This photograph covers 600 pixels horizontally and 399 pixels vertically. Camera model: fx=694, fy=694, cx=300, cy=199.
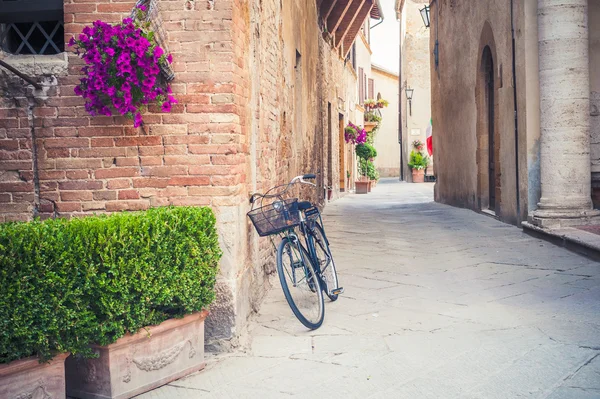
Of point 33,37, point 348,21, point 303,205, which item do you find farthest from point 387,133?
point 33,37

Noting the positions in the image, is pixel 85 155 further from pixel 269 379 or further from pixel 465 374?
pixel 465 374

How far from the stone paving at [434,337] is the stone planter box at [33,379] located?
1.59 feet

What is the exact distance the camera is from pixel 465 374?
3.45m

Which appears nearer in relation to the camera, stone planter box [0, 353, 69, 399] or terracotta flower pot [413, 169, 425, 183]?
stone planter box [0, 353, 69, 399]

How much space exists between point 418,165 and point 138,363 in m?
27.1

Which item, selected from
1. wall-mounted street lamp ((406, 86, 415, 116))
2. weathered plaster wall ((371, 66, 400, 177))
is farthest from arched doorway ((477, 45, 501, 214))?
weathered plaster wall ((371, 66, 400, 177))

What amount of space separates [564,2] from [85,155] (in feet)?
21.2

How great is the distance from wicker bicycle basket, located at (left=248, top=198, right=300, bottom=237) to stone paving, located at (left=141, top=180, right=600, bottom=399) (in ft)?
2.15

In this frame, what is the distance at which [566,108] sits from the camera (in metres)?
8.36

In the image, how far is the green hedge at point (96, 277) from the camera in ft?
9.48

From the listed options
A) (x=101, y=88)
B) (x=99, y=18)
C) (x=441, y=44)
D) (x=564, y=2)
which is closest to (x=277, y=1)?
(x=99, y=18)

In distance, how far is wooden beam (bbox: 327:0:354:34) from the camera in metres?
16.3

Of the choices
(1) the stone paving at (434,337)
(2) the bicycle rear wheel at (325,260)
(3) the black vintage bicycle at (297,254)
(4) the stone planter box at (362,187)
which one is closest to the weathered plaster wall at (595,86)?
(1) the stone paving at (434,337)

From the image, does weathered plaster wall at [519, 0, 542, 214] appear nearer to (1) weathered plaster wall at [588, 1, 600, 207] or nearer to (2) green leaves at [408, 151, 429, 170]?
(1) weathered plaster wall at [588, 1, 600, 207]
